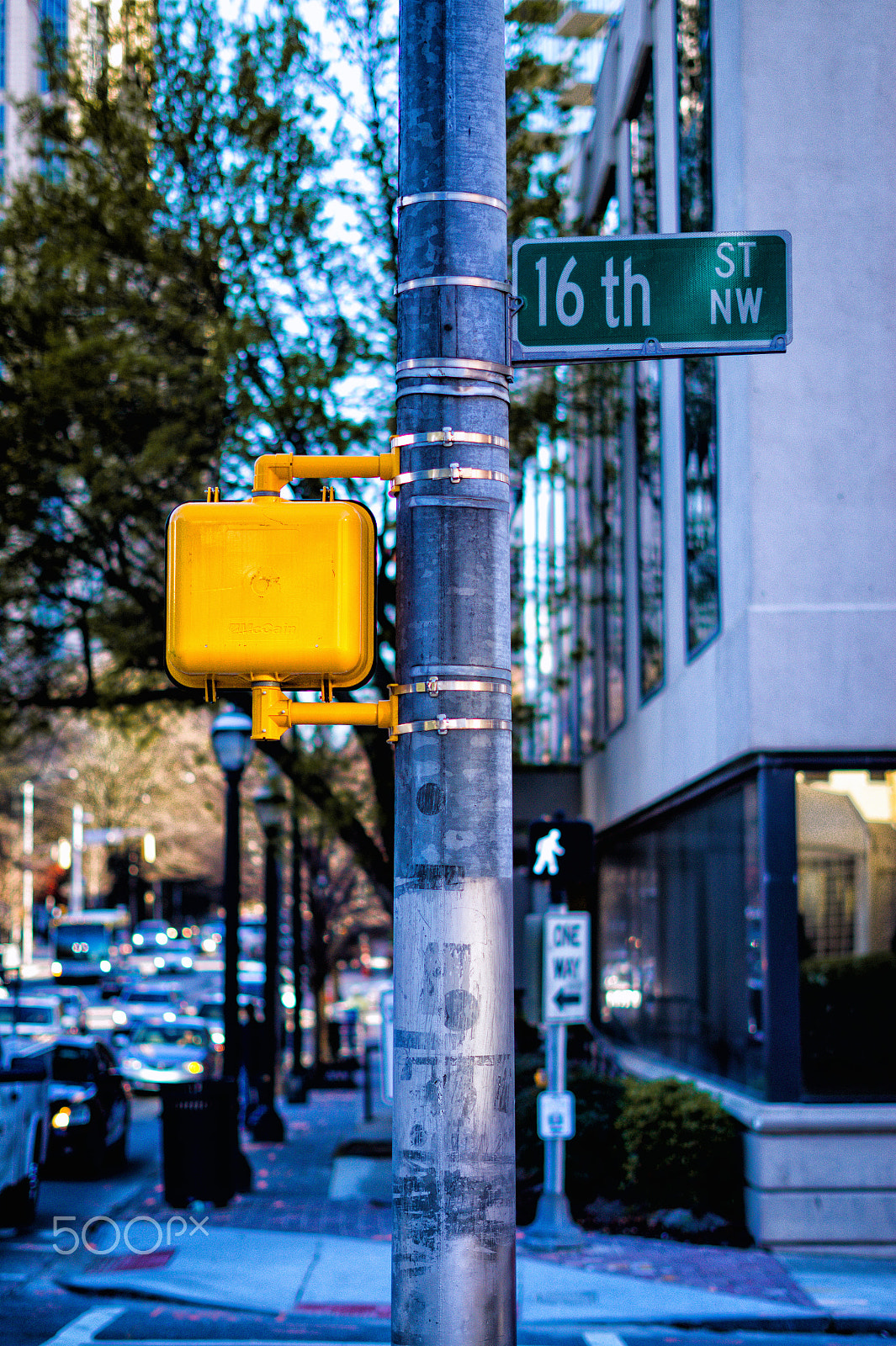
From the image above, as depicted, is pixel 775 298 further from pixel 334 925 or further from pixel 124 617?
pixel 334 925

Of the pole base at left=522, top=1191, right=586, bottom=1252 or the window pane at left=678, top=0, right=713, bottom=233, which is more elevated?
the window pane at left=678, top=0, right=713, bottom=233

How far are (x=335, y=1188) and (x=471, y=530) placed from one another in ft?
39.8

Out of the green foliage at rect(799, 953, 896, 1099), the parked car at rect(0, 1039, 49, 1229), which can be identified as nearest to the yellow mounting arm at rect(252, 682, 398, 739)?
the parked car at rect(0, 1039, 49, 1229)

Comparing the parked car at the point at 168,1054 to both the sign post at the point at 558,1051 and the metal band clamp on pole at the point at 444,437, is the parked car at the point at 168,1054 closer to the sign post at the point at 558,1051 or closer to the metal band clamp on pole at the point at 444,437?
the sign post at the point at 558,1051

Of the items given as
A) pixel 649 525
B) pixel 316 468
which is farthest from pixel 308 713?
pixel 649 525

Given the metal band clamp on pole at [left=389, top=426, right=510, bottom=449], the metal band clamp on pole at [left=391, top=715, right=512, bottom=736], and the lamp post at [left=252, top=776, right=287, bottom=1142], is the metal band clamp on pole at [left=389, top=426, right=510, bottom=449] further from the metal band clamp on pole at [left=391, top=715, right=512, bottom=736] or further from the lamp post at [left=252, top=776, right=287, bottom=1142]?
the lamp post at [left=252, top=776, right=287, bottom=1142]

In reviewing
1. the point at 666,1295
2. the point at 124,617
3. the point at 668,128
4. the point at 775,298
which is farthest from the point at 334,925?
the point at 775,298

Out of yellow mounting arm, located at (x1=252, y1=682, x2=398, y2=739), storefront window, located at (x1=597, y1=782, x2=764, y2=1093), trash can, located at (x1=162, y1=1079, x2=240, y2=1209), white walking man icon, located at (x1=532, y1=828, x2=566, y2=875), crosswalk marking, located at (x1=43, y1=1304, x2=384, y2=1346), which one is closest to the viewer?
yellow mounting arm, located at (x1=252, y1=682, x2=398, y2=739)

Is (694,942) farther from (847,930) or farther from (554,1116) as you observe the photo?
(554,1116)

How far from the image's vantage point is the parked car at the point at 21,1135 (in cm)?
1112

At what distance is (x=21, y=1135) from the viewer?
37.5 feet

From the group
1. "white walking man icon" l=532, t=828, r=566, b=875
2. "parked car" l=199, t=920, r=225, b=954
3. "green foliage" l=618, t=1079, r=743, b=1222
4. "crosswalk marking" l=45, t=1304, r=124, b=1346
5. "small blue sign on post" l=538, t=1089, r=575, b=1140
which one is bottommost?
"parked car" l=199, t=920, r=225, b=954

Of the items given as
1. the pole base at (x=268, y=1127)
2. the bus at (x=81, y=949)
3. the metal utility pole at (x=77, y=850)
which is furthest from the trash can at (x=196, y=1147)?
the metal utility pole at (x=77, y=850)

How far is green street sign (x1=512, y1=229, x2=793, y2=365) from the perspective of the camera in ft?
13.2
